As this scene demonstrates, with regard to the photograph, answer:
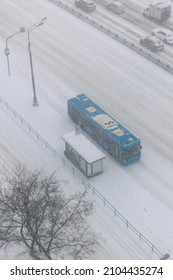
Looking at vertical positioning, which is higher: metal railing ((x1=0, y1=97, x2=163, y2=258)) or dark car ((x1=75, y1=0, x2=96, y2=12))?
dark car ((x1=75, y1=0, x2=96, y2=12))

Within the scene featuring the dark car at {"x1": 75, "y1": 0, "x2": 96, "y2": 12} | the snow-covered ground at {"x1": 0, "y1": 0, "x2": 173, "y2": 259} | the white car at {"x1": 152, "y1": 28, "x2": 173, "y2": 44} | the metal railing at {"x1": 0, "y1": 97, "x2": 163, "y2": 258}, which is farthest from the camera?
the dark car at {"x1": 75, "y1": 0, "x2": 96, "y2": 12}

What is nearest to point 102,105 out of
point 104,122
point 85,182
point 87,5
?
point 104,122

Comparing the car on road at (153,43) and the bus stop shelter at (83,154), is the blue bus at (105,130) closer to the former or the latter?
the bus stop shelter at (83,154)

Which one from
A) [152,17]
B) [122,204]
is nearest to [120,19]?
[152,17]

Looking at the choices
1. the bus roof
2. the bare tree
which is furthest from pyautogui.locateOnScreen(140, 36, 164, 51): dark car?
the bare tree

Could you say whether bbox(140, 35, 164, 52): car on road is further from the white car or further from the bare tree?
the bare tree

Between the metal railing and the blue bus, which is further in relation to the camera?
the blue bus

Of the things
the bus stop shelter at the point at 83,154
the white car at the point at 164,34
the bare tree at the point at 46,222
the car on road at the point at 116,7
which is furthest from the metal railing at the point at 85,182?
the car on road at the point at 116,7
